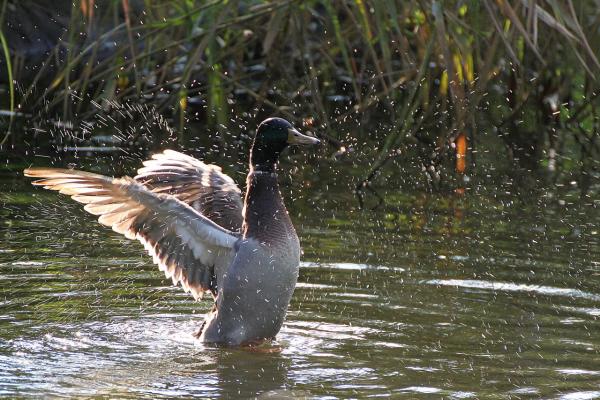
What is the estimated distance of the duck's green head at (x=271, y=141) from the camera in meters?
6.81

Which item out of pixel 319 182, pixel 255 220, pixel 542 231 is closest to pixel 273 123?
pixel 255 220

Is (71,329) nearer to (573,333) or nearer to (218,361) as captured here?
(218,361)

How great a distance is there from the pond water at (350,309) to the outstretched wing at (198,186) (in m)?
0.58

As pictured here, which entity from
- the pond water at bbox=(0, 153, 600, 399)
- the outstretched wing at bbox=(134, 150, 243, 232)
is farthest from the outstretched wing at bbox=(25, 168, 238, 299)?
the outstretched wing at bbox=(134, 150, 243, 232)

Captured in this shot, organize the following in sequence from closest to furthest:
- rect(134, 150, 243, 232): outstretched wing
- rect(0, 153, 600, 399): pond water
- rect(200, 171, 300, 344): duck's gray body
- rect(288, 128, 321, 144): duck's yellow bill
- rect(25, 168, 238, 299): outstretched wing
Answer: rect(0, 153, 600, 399): pond water, rect(25, 168, 238, 299): outstretched wing, rect(200, 171, 300, 344): duck's gray body, rect(288, 128, 321, 144): duck's yellow bill, rect(134, 150, 243, 232): outstretched wing

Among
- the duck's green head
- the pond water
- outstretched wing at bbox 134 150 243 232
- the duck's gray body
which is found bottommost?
the pond water

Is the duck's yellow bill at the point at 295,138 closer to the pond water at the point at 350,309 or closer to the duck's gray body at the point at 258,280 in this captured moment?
the duck's gray body at the point at 258,280

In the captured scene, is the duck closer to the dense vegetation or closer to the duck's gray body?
the duck's gray body

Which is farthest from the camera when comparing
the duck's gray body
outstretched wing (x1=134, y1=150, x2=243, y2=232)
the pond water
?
outstretched wing (x1=134, y1=150, x2=243, y2=232)

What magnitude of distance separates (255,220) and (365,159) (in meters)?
5.10

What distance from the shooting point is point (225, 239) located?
21.4 ft

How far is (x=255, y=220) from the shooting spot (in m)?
6.53

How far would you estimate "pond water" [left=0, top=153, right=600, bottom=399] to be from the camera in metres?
5.69

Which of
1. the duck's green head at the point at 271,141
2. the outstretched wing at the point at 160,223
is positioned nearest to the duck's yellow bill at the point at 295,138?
the duck's green head at the point at 271,141
